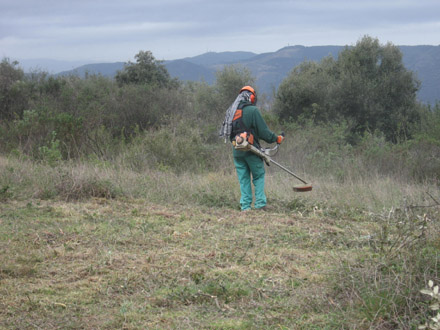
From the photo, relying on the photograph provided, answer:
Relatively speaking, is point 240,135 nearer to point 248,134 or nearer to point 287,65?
point 248,134

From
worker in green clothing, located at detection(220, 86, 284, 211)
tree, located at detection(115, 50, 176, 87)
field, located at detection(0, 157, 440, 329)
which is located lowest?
field, located at detection(0, 157, 440, 329)

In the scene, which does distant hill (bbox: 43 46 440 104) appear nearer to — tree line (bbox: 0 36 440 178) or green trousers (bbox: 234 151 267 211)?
tree line (bbox: 0 36 440 178)

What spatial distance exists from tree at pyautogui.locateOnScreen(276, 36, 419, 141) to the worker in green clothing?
15325 mm

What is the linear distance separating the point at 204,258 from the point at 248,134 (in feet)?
9.85

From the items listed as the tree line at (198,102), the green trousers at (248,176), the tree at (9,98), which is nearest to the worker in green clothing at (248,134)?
the green trousers at (248,176)

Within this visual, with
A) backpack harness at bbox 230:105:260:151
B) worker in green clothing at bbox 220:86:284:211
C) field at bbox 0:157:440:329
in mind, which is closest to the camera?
field at bbox 0:157:440:329

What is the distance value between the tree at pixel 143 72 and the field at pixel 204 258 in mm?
19392

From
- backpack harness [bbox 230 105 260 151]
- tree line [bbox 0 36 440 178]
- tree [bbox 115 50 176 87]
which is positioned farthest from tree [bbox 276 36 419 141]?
backpack harness [bbox 230 105 260 151]

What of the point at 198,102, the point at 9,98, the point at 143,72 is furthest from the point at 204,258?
the point at 143,72

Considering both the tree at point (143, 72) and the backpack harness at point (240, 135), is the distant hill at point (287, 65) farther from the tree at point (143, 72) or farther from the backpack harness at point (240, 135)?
the backpack harness at point (240, 135)

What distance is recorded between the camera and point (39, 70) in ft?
77.6

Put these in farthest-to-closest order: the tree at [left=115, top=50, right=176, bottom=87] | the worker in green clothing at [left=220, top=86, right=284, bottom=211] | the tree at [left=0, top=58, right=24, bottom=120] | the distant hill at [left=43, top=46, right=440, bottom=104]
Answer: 1. the distant hill at [left=43, top=46, right=440, bottom=104]
2. the tree at [left=115, top=50, right=176, bottom=87]
3. the tree at [left=0, top=58, right=24, bottom=120]
4. the worker in green clothing at [left=220, top=86, right=284, bottom=211]

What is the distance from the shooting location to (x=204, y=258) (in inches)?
208

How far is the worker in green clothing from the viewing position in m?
7.93
